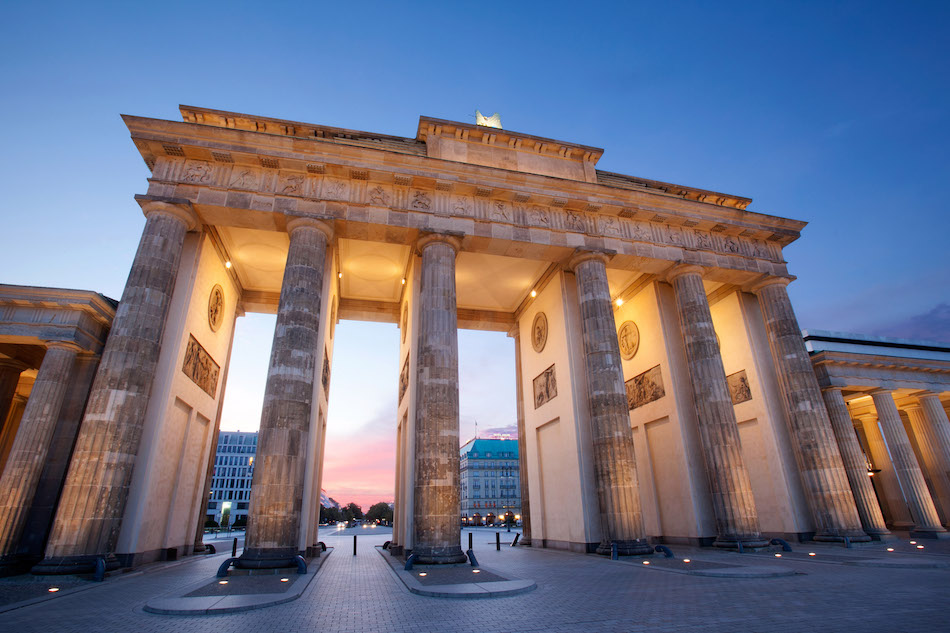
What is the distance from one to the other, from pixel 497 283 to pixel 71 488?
17260mm

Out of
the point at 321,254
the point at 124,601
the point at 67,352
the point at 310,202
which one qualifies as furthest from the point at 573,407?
the point at 67,352

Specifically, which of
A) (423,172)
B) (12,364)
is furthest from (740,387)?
(12,364)

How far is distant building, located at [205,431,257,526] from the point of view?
3917 inches

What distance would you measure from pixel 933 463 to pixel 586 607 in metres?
30.3

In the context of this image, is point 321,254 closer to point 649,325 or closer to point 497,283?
point 497,283

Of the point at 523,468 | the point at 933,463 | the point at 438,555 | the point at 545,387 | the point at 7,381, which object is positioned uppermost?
the point at 545,387

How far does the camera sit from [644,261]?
1945 cm

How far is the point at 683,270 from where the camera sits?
64.2ft

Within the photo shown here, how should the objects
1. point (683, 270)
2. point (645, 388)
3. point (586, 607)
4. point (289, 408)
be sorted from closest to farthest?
point (586, 607) < point (289, 408) < point (683, 270) < point (645, 388)

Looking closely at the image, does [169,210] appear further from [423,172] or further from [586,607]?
[586,607]

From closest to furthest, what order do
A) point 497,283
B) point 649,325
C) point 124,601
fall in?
point 124,601, point 649,325, point 497,283

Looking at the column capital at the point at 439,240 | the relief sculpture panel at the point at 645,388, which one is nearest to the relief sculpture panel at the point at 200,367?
the column capital at the point at 439,240

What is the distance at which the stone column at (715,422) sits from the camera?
1591 centimetres

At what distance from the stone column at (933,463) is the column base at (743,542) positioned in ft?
58.3
